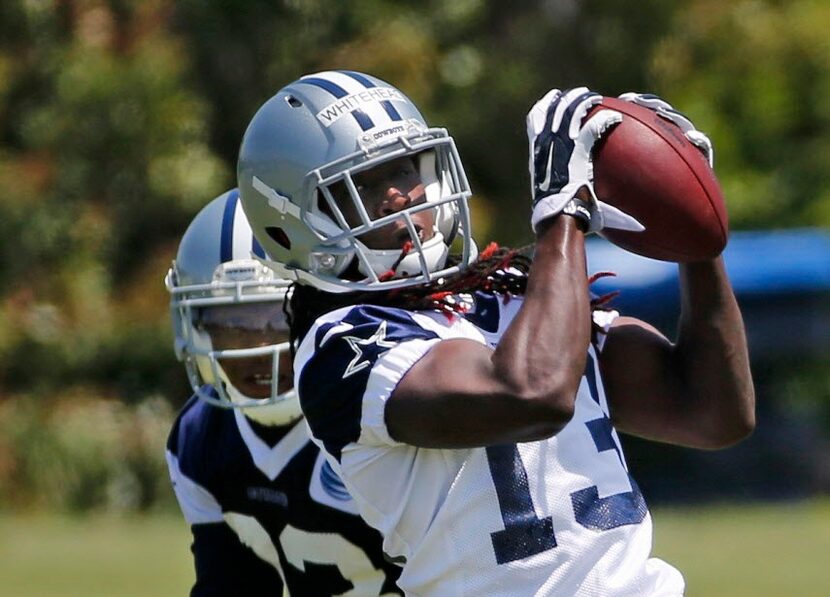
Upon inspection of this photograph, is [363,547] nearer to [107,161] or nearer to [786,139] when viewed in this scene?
[107,161]

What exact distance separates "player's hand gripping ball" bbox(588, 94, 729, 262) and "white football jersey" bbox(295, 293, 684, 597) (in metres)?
0.31

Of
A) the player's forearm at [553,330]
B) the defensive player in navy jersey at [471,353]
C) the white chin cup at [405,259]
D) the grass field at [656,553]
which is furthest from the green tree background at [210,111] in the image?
the player's forearm at [553,330]

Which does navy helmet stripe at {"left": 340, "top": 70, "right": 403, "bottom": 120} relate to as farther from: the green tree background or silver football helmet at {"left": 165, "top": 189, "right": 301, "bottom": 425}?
the green tree background

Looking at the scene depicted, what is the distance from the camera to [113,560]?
9.63 m

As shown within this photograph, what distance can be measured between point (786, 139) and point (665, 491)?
4916mm

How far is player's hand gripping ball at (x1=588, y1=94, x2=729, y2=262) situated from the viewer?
8.95 ft

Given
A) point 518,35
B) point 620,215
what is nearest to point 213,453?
point 620,215

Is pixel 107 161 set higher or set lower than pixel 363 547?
higher

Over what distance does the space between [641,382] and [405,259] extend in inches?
20.9

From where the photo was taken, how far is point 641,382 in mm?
2982

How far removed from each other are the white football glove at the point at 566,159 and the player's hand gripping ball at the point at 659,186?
0.03m

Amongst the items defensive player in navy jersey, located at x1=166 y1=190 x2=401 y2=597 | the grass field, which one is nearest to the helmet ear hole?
defensive player in navy jersey, located at x1=166 y1=190 x2=401 y2=597

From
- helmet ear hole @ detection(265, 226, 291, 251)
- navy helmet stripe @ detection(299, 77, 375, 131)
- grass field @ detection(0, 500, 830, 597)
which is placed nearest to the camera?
navy helmet stripe @ detection(299, 77, 375, 131)

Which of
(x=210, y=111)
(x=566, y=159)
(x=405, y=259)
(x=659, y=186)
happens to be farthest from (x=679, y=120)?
(x=210, y=111)
